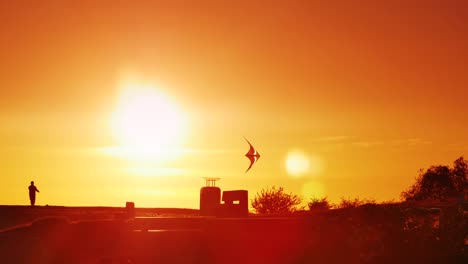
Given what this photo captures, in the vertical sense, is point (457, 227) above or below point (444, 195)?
below

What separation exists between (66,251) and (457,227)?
11169 mm

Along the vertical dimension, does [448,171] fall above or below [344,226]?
above

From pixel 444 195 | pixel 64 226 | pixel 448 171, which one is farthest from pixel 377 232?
pixel 448 171

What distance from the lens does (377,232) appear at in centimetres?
2456

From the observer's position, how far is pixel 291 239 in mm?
25641

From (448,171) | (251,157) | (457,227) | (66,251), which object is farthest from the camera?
(448,171)

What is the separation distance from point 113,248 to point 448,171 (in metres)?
56.6

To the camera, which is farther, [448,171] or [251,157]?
[448,171]

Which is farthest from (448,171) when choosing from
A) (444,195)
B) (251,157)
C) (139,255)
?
(139,255)

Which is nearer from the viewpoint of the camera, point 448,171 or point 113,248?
point 113,248

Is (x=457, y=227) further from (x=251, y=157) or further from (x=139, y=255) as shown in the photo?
(x=251, y=157)

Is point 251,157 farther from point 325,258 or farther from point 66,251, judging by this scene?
point 66,251

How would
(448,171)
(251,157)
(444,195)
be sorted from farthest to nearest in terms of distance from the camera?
(448,171), (444,195), (251,157)

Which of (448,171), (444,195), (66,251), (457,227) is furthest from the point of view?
(448,171)
